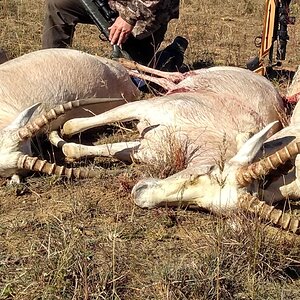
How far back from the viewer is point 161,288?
126 inches

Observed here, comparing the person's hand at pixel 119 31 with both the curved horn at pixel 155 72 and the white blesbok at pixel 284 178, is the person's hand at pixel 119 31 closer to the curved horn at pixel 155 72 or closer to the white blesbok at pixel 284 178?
the curved horn at pixel 155 72

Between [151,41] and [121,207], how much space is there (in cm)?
304

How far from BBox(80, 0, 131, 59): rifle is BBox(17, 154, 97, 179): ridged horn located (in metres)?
2.25

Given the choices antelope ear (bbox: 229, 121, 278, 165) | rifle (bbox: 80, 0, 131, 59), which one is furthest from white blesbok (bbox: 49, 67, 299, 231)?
rifle (bbox: 80, 0, 131, 59)

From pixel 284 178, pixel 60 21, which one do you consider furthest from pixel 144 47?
pixel 284 178

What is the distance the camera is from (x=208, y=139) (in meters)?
4.68

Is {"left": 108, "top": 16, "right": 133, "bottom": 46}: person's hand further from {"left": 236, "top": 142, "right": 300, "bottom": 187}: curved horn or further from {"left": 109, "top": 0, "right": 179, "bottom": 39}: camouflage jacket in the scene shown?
{"left": 236, "top": 142, "right": 300, "bottom": 187}: curved horn

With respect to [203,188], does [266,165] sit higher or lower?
higher

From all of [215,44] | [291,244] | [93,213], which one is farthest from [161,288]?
[215,44]

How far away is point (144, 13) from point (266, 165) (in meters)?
2.84

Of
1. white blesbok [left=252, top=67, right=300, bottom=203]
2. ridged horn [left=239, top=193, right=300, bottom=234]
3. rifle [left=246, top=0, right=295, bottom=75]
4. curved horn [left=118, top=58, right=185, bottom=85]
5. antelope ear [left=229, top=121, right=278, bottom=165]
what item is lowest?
rifle [left=246, top=0, right=295, bottom=75]

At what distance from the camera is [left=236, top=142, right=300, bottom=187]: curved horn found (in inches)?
147

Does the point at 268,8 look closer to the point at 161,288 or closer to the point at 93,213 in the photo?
the point at 93,213

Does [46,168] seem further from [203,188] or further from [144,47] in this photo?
[144,47]
